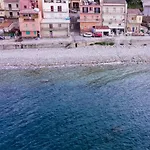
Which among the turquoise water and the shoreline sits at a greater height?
the shoreline

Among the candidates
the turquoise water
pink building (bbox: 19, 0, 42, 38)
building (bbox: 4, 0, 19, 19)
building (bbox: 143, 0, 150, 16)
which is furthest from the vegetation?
the turquoise water

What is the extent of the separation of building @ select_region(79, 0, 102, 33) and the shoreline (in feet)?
29.0

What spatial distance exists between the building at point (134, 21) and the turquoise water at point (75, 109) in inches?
738

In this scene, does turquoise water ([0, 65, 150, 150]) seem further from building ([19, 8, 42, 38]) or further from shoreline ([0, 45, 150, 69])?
building ([19, 8, 42, 38])

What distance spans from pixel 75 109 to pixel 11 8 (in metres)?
45.6

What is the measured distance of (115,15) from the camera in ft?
215

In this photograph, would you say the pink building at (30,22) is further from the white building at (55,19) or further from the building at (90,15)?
the building at (90,15)

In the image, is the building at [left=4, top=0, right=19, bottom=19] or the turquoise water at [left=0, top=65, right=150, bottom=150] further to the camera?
the building at [left=4, top=0, right=19, bottom=19]

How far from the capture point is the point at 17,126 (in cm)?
3169

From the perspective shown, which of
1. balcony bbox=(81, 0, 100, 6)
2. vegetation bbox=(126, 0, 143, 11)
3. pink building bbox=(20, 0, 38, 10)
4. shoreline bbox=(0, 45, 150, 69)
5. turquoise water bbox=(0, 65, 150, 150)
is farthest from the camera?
vegetation bbox=(126, 0, 143, 11)

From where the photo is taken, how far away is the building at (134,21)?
66.0 m

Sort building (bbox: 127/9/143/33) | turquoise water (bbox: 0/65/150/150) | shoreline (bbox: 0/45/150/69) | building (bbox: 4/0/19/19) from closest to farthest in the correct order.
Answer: turquoise water (bbox: 0/65/150/150) → shoreline (bbox: 0/45/150/69) → building (bbox: 127/9/143/33) → building (bbox: 4/0/19/19)

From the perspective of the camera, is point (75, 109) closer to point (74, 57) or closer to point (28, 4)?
point (74, 57)

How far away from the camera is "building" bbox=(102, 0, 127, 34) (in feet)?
212
